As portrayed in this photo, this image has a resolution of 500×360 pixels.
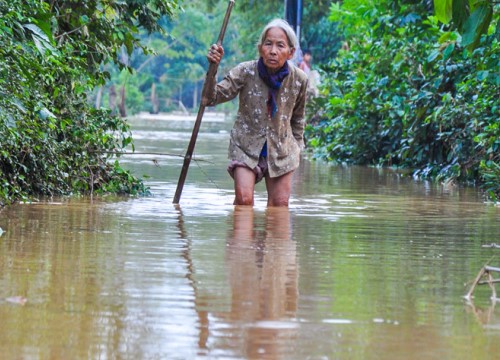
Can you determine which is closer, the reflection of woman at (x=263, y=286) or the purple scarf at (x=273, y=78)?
the reflection of woman at (x=263, y=286)

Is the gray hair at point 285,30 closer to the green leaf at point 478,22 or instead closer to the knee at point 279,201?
the knee at point 279,201

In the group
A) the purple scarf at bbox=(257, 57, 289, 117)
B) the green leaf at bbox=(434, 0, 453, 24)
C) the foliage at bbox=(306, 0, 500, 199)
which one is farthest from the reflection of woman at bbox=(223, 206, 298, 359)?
the foliage at bbox=(306, 0, 500, 199)

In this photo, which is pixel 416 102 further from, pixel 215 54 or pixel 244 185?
pixel 215 54

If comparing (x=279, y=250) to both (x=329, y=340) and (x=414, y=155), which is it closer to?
(x=329, y=340)

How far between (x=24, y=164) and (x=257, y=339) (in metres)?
5.89

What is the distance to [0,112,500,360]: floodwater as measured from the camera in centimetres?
402

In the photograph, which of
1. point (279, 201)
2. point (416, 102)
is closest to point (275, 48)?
point (279, 201)

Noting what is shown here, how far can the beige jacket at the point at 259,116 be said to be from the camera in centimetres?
973

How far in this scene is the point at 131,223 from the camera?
775 centimetres

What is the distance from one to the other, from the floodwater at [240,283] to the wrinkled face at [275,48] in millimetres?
1228

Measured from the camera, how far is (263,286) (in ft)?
A: 17.0

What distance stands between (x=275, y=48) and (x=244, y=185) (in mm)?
1173

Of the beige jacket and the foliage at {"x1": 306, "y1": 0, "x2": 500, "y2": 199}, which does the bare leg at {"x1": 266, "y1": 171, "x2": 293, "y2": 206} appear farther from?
the foliage at {"x1": 306, "y1": 0, "x2": 500, "y2": 199}


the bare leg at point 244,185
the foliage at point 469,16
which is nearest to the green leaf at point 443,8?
the foliage at point 469,16
